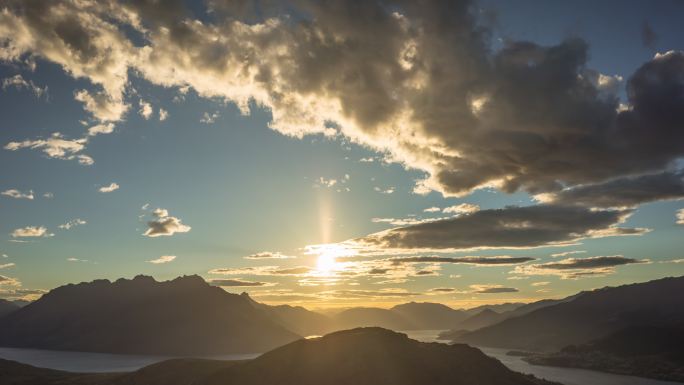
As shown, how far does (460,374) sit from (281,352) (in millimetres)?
61241

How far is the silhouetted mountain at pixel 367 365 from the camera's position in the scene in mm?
140625

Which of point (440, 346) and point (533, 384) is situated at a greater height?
point (440, 346)

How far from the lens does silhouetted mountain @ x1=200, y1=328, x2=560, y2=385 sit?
461 ft

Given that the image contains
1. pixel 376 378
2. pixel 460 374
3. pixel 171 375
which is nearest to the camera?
pixel 376 378

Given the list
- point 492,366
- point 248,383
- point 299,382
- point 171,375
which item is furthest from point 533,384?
point 171,375

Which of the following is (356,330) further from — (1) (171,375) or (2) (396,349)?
(1) (171,375)

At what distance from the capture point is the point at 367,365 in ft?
472

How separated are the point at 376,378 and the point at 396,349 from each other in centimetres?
2072

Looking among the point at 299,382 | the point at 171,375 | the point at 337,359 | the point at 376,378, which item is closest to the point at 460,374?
the point at 376,378

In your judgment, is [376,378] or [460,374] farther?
[460,374]

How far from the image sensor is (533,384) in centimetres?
16412

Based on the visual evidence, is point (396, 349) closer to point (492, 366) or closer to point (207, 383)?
point (492, 366)

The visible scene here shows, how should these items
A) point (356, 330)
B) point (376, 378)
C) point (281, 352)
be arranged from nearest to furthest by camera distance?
1. point (376, 378)
2. point (281, 352)
3. point (356, 330)

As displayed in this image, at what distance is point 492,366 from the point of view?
164 metres
